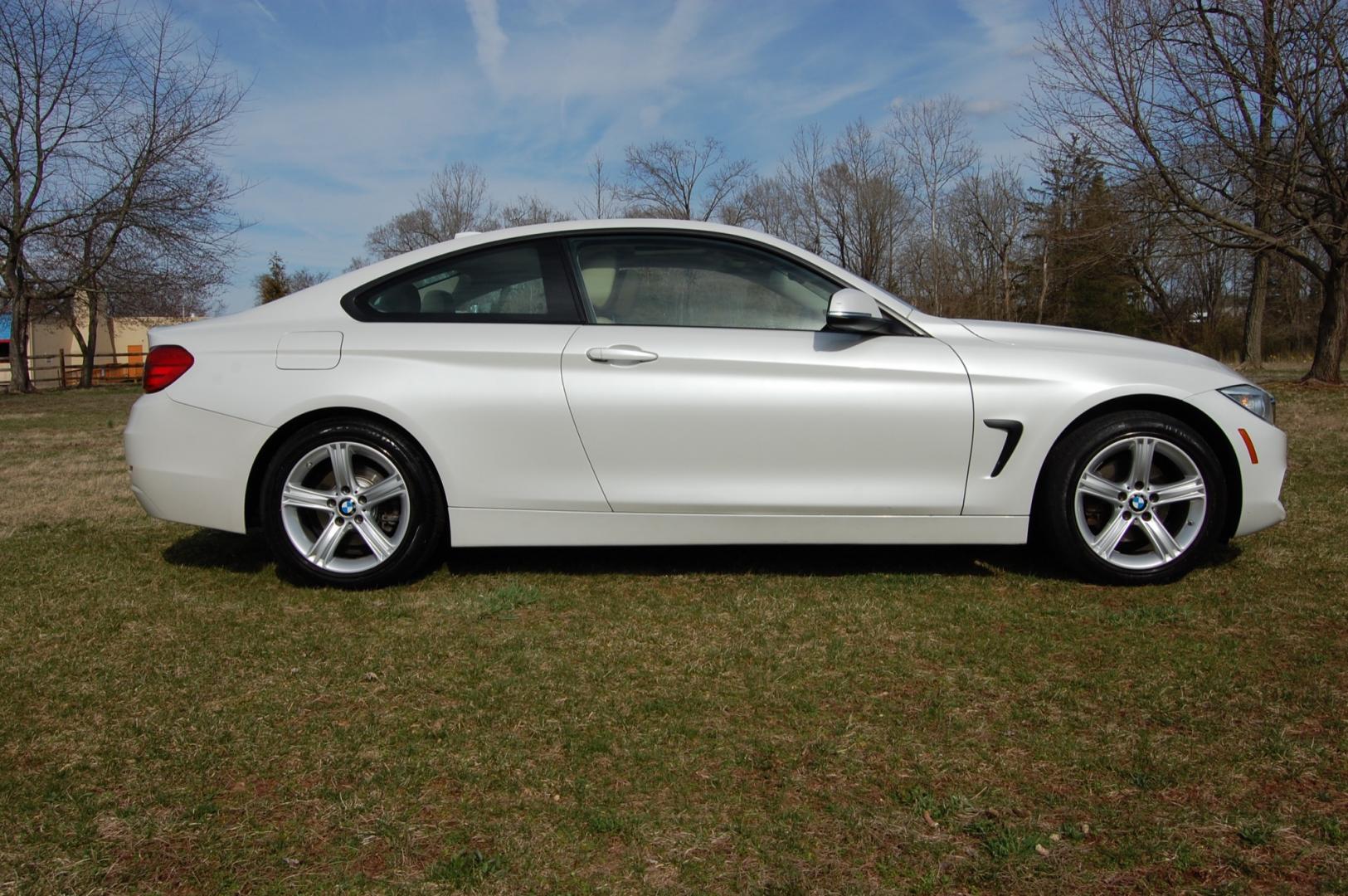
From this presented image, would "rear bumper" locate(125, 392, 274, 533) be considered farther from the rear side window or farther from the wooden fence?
the wooden fence

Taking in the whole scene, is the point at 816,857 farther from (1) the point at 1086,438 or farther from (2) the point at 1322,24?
(2) the point at 1322,24

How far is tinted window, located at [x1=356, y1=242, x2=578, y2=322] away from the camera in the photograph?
3953 mm

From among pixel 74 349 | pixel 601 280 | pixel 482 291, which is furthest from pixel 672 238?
pixel 74 349

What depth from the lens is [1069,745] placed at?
8.08ft

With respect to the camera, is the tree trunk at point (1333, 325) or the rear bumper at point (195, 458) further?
the tree trunk at point (1333, 325)

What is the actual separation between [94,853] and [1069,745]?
7.71ft

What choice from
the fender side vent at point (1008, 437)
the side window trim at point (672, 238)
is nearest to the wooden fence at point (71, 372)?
the side window trim at point (672, 238)

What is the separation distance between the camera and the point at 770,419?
12.2ft

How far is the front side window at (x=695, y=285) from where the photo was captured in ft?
12.8

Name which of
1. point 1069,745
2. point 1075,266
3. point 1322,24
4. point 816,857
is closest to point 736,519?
point 1069,745

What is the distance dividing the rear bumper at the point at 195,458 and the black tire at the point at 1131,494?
10.8ft

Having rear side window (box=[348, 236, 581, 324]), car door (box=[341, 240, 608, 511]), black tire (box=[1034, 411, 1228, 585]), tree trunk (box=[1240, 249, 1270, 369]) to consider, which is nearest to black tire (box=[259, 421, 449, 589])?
car door (box=[341, 240, 608, 511])

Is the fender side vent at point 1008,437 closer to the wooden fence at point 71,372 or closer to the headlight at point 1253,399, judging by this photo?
the headlight at point 1253,399

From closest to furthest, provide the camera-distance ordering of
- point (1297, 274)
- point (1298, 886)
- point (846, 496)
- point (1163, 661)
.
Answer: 1. point (1298, 886)
2. point (1163, 661)
3. point (846, 496)
4. point (1297, 274)
